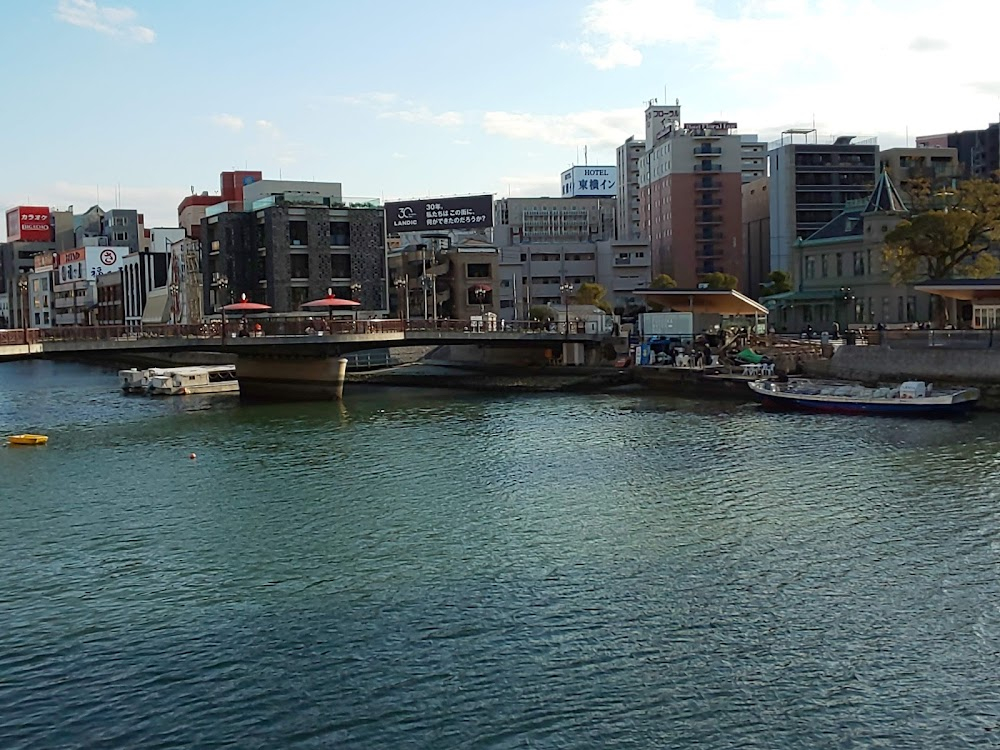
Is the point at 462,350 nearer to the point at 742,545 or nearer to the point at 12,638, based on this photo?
the point at 742,545

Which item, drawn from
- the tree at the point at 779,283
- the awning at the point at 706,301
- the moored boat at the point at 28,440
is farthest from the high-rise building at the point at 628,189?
the moored boat at the point at 28,440

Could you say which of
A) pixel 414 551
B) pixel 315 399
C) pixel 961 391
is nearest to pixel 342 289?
pixel 315 399

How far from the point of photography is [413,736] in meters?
16.6

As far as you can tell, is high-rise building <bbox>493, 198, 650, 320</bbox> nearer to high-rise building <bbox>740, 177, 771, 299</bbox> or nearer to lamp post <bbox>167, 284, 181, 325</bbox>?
high-rise building <bbox>740, 177, 771, 299</bbox>

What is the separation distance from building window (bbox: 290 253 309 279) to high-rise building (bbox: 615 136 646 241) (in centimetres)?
5821

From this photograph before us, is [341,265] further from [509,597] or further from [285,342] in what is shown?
[509,597]

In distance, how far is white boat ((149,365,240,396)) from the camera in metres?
74.8

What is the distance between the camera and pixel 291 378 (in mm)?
72812

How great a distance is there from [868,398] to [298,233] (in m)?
65.0

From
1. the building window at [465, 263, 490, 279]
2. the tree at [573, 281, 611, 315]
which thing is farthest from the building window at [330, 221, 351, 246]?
the tree at [573, 281, 611, 315]

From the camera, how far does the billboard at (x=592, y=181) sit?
190 meters

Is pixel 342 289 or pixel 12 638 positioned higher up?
pixel 342 289

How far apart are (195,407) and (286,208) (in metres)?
42.1

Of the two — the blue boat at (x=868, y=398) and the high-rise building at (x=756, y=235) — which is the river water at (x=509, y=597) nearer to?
the blue boat at (x=868, y=398)
